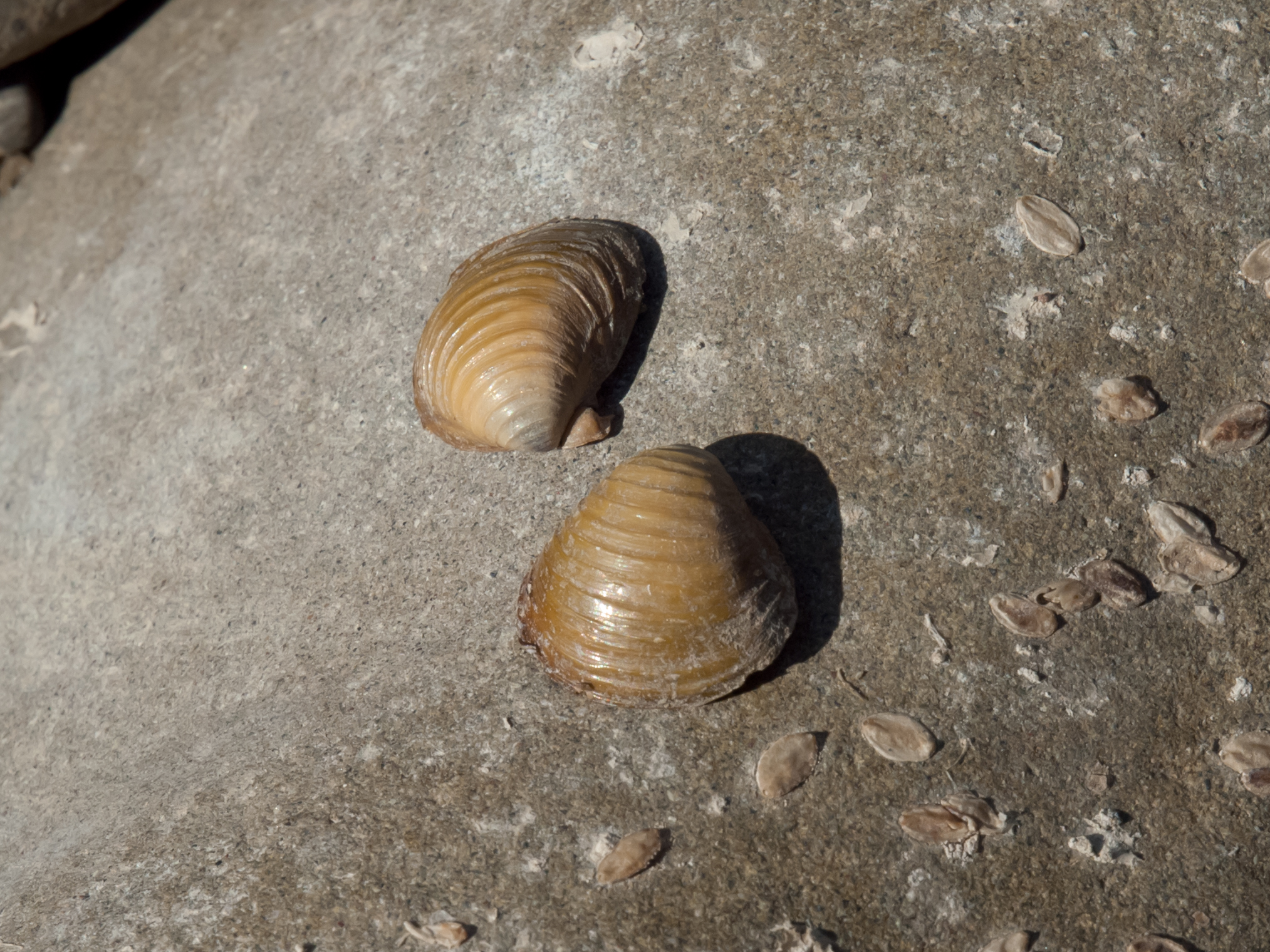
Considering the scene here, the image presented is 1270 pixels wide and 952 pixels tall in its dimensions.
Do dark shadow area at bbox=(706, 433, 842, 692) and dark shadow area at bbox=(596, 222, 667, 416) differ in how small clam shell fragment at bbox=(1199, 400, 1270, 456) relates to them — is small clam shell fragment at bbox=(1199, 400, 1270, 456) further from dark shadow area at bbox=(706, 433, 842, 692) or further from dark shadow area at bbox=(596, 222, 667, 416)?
dark shadow area at bbox=(596, 222, 667, 416)

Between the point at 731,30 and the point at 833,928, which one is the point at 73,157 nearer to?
the point at 731,30

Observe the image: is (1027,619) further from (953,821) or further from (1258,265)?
(1258,265)

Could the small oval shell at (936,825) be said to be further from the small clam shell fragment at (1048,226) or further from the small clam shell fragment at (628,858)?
the small clam shell fragment at (1048,226)

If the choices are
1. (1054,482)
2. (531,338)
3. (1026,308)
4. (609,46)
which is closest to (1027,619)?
(1054,482)

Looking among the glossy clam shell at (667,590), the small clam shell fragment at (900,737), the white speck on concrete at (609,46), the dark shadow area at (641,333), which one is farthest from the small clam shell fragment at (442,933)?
the white speck on concrete at (609,46)

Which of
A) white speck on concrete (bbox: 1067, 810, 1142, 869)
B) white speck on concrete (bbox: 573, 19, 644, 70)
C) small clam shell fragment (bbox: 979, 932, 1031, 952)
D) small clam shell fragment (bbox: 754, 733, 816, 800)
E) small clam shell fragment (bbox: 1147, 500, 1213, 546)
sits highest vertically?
white speck on concrete (bbox: 573, 19, 644, 70)

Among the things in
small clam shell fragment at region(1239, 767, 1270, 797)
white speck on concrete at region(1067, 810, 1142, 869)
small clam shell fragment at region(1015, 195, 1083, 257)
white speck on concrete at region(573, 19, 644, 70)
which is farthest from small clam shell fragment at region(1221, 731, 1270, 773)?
white speck on concrete at region(573, 19, 644, 70)

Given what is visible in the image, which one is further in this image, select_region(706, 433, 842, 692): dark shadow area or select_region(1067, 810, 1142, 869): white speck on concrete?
select_region(706, 433, 842, 692): dark shadow area

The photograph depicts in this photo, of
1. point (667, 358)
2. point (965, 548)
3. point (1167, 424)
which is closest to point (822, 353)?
point (667, 358)
